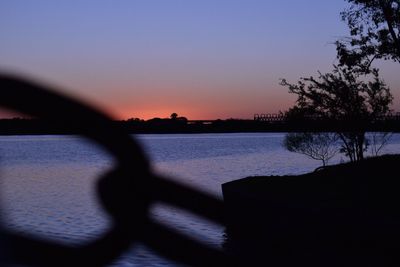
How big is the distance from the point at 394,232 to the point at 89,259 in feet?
31.9

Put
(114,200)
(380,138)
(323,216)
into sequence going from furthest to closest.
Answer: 1. (380,138)
2. (323,216)
3. (114,200)

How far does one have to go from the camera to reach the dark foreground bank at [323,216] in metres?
10.3

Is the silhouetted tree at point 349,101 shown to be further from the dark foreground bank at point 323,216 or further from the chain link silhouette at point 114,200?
the chain link silhouette at point 114,200

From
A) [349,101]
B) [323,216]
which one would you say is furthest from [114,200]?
[349,101]

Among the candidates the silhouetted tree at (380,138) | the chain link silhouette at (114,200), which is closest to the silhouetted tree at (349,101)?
the silhouetted tree at (380,138)

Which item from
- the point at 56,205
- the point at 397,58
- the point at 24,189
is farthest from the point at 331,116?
the point at 24,189

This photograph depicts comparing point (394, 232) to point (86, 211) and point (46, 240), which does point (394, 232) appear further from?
point (86, 211)

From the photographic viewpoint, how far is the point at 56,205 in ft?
104

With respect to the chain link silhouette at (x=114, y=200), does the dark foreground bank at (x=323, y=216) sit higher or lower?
lower

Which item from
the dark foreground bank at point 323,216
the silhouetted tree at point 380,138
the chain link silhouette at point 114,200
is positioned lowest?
the dark foreground bank at point 323,216

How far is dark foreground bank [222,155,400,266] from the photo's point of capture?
1031 cm

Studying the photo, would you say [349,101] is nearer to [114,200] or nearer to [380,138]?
[380,138]

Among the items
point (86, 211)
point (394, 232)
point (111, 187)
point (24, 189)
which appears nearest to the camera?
point (111, 187)

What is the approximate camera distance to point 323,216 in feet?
37.8
